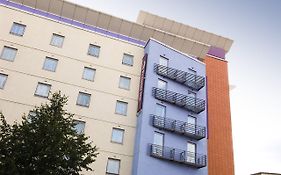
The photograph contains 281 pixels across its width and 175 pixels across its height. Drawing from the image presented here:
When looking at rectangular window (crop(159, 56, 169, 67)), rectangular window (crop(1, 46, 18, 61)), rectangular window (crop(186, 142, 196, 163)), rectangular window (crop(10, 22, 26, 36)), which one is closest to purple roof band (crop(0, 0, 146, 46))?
rectangular window (crop(10, 22, 26, 36))

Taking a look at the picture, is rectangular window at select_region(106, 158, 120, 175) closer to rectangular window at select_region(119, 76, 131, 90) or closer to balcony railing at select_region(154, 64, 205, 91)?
rectangular window at select_region(119, 76, 131, 90)

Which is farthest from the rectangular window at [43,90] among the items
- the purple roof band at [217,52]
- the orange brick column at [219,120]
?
the purple roof band at [217,52]

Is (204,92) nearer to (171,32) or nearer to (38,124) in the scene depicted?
(171,32)

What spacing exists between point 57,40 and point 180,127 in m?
16.4

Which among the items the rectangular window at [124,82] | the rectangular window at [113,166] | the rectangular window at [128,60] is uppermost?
the rectangular window at [128,60]

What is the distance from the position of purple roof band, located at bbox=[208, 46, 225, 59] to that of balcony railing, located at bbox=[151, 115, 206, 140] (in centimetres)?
1410

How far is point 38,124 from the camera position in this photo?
1903 cm

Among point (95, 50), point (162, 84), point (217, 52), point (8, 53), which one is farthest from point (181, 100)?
point (8, 53)

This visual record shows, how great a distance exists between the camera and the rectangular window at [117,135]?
104ft

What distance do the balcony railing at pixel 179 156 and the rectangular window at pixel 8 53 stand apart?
1666cm

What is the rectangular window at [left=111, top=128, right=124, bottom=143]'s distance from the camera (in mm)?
31644

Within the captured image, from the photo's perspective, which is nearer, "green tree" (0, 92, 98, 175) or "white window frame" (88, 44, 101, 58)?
"green tree" (0, 92, 98, 175)

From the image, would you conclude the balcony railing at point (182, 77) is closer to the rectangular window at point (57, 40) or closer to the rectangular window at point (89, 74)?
the rectangular window at point (89, 74)

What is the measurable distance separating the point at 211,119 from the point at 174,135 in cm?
820
